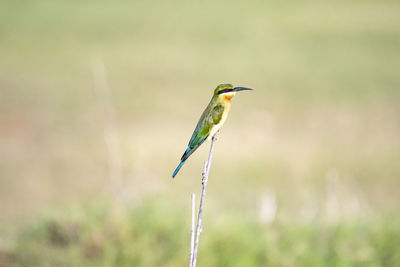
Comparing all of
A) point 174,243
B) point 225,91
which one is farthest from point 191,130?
point 225,91

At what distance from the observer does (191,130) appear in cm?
1042

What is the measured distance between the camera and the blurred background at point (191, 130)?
4258 mm

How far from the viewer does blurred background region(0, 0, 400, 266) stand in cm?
426

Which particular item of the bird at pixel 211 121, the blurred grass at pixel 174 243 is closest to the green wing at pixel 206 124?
the bird at pixel 211 121

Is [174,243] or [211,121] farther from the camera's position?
[174,243]

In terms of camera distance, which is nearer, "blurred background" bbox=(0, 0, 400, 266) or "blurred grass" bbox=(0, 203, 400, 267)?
"blurred grass" bbox=(0, 203, 400, 267)

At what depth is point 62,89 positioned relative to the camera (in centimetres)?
1205

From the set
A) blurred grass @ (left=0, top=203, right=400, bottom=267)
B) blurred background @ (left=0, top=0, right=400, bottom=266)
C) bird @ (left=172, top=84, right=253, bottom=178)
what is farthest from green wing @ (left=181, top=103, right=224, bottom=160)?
blurred grass @ (left=0, top=203, right=400, bottom=267)

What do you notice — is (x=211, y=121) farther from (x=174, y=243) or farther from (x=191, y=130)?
(x=191, y=130)

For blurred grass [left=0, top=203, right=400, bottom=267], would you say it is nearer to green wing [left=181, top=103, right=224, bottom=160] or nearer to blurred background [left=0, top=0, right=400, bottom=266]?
blurred background [left=0, top=0, right=400, bottom=266]

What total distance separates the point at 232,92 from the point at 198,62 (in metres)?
11.9

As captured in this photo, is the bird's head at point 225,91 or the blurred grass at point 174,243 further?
the blurred grass at point 174,243

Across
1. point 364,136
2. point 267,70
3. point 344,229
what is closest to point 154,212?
point 344,229

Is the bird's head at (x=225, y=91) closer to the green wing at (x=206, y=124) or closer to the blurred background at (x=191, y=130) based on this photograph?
the green wing at (x=206, y=124)
